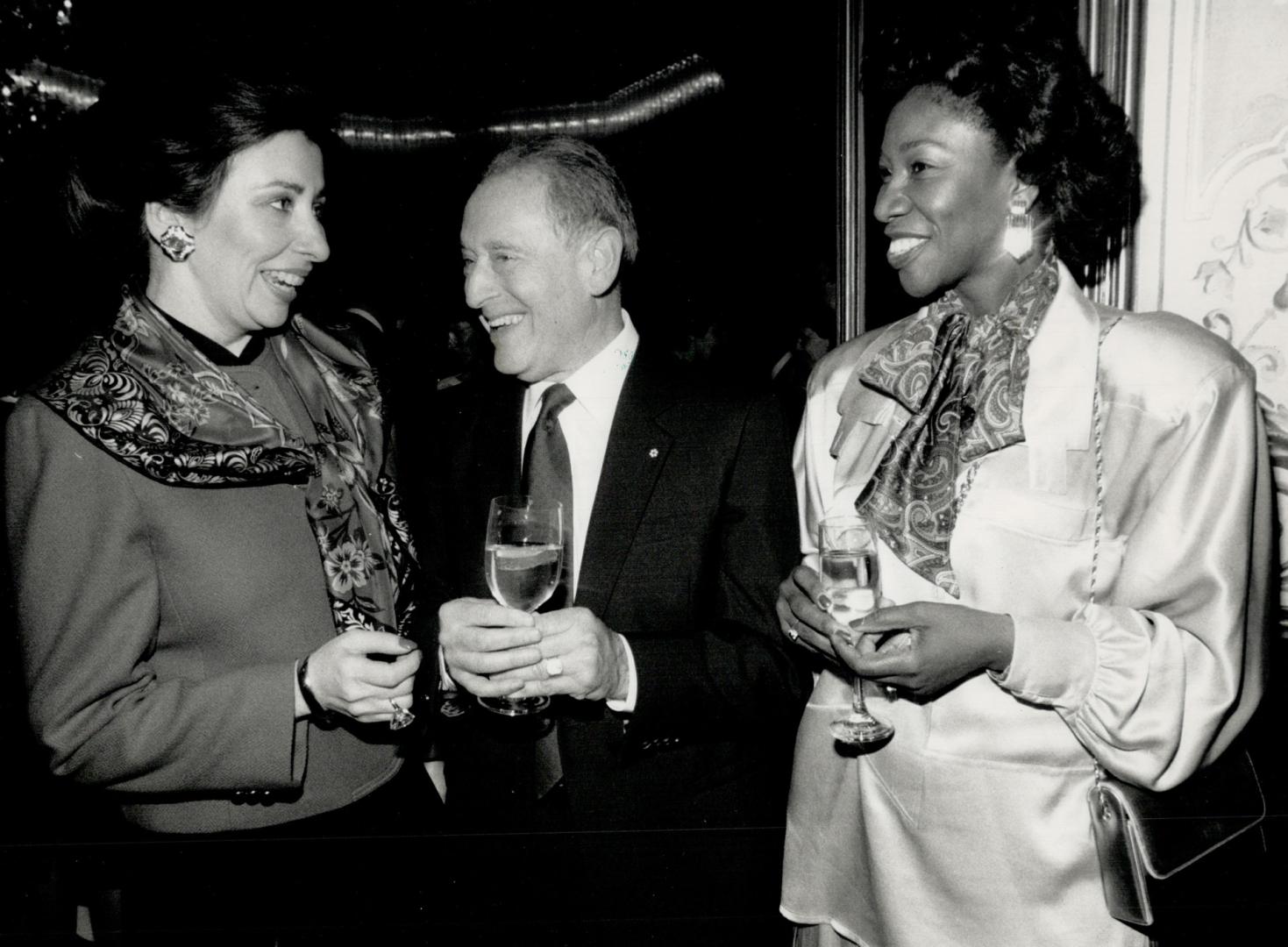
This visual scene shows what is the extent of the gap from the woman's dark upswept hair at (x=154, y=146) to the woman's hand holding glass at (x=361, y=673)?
817 mm

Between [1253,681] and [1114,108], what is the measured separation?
0.96 m

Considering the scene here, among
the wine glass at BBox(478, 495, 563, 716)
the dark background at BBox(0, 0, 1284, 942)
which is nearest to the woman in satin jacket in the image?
the wine glass at BBox(478, 495, 563, 716)

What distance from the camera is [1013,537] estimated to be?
53.1 inches

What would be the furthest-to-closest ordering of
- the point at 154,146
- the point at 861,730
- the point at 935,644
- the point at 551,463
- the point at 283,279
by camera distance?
the point at 551,463, the point at 283,279, the point at 154,146, the point at 861,730, the point at 935,644

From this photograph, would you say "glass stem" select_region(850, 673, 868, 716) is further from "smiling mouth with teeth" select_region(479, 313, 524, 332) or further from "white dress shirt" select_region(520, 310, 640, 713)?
"smiling mouth with teeth" select_region(479, 313, 524, 332)

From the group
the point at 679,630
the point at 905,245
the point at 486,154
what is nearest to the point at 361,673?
the point at 679,630

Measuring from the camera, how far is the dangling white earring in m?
1.46

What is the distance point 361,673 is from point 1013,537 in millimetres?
1054

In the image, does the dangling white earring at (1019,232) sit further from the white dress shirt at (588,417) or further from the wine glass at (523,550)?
the wine glass at (523,550)

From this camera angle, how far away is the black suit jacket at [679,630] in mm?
1648

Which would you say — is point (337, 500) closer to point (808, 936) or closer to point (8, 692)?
point (808, 936)

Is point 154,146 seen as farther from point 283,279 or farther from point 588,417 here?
point 588,417

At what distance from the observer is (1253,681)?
131 cm

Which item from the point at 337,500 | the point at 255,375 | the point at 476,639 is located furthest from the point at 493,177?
the point at 476,639
